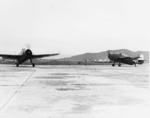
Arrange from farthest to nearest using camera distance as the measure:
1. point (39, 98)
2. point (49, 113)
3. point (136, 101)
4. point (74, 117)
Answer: point (39, 98) → point (136, 101) → point (49, 113) → point (74, 117)

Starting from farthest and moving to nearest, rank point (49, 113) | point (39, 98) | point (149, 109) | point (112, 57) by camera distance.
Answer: point (112, 57) → point (39, 98) → point (149, 109) → point (49, 113)

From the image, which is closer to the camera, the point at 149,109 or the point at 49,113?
the point at 49,113

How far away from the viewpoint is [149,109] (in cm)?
504

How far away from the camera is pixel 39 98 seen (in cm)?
638

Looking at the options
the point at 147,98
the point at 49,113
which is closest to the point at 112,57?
the point at 147,98

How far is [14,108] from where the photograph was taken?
5156 mm

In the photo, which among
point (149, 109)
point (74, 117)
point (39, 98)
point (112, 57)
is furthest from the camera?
point (112, 57)

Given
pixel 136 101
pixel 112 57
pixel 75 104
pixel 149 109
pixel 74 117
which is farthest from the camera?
pixel 112 57

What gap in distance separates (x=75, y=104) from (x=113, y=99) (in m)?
1.20

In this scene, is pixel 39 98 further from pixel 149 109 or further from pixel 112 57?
pixel 112 57

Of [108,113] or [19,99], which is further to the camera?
[19,99]

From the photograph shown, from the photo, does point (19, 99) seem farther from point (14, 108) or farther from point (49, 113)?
point (49, 113)

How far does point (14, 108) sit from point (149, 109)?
2.83 meters

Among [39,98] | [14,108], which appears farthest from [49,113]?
[39,98]
